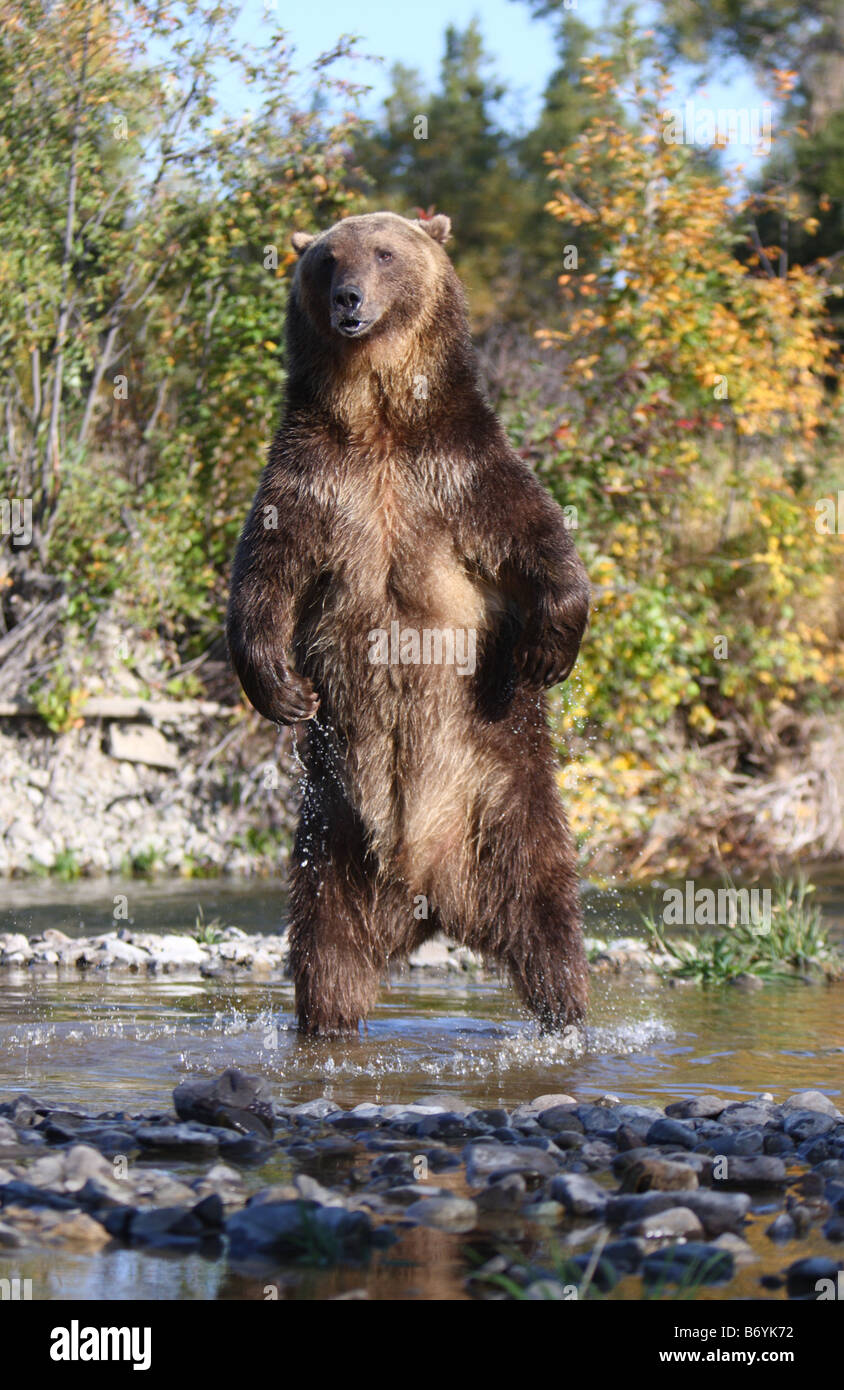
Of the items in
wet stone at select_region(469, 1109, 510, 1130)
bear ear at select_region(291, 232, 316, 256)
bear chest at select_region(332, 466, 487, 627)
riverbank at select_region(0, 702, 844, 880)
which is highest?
bear ear at select_region(291, 232, 316, 256)

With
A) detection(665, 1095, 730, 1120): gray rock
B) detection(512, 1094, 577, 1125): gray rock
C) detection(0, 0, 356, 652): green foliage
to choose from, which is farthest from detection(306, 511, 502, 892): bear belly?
detection(0, 0, 356, 652): green foliage

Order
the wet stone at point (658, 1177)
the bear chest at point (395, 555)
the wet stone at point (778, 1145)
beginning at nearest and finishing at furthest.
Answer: the wet stone at point (658, 1177)
the wet stone at point (778, 1145)
the bear chest at point (395, 555)

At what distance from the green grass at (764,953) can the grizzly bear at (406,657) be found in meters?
1.64

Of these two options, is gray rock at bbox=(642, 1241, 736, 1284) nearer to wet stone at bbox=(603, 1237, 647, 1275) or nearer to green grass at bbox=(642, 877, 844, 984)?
wet stone at bbox=(603, 1237, 647, 1275)

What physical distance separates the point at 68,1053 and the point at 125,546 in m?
5.65

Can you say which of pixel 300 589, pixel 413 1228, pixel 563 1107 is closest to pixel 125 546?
pixel 300 589

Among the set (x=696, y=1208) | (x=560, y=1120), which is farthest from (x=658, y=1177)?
(x=560, y=1120)

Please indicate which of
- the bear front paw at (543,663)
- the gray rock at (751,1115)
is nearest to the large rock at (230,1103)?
the gray rock at (751,1115)

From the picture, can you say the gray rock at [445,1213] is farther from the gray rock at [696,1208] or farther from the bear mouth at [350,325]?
the bear mouth at [350,325]

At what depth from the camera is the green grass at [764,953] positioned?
250 inches

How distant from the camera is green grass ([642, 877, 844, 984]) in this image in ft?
20.9

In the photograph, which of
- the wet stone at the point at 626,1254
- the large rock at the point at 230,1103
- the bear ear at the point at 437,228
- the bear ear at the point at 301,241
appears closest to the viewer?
the wet stone at the point at 626,1254

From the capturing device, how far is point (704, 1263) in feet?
8.34

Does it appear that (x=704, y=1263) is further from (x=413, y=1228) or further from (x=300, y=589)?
(x=300, y=589)
